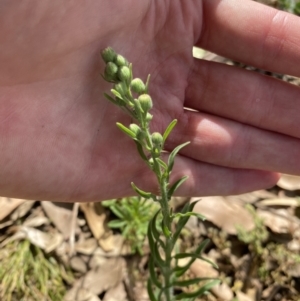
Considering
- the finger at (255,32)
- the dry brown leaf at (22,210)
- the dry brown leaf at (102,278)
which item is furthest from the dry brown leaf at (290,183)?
the dry brown leaf at (22,210)

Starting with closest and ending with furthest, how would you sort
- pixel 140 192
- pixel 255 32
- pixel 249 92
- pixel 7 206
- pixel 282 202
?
pixel 140 192 → pixel 255 32 → pixel 249 92 → pixel 7 206 → pixel 282 202

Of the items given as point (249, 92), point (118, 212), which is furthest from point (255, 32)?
point (118, 212)

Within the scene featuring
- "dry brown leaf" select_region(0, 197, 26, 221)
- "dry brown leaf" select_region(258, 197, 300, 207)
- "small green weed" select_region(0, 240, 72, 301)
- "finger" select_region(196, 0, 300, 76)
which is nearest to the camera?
"finger" select_region(196, 0, 300, 76)

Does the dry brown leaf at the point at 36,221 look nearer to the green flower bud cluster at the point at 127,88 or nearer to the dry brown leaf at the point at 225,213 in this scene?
the dry brown leaf at the point at 225,213

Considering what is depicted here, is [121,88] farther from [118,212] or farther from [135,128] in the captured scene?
[118,212]

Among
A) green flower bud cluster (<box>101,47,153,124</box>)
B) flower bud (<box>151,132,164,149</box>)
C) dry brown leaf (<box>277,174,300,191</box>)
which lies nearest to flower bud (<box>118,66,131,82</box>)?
green flower bud cluster (<box>101,47,153,124</box>)

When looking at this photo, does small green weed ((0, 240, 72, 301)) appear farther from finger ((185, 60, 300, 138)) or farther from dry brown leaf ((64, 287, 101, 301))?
finger ((185, 60, 300, 138))

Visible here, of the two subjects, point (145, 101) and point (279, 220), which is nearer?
point (145, 101)
